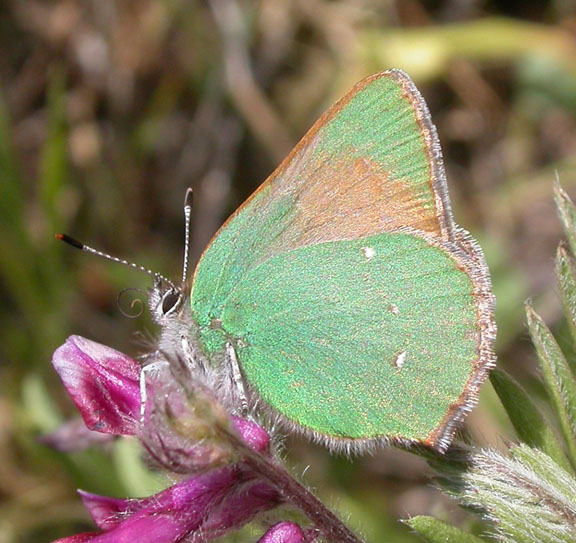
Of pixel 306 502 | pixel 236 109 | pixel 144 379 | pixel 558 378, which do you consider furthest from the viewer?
pixel 236 109

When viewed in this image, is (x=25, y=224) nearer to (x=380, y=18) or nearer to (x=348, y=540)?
(x=380, y=18)

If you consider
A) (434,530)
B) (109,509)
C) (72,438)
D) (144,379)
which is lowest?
(72,438)

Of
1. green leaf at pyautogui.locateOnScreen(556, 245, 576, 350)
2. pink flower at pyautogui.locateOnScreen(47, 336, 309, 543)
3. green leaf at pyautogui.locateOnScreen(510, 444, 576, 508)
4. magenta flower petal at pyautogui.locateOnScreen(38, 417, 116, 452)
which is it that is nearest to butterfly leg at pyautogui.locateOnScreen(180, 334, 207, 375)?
pink flower at pyautogui.locateOnScreen(47, 336, 309, 543)

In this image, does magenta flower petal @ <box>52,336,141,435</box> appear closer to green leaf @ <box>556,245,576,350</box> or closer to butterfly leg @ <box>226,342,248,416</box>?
butterfly leg @ <box>226,342,248,416</box>

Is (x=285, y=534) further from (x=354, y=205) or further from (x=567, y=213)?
(x=567, y=213)

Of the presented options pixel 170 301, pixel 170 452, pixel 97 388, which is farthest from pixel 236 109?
pixel 170 452

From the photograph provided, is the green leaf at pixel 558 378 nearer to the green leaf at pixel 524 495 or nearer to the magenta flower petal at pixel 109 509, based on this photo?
the green leaf at pixel 524 495
